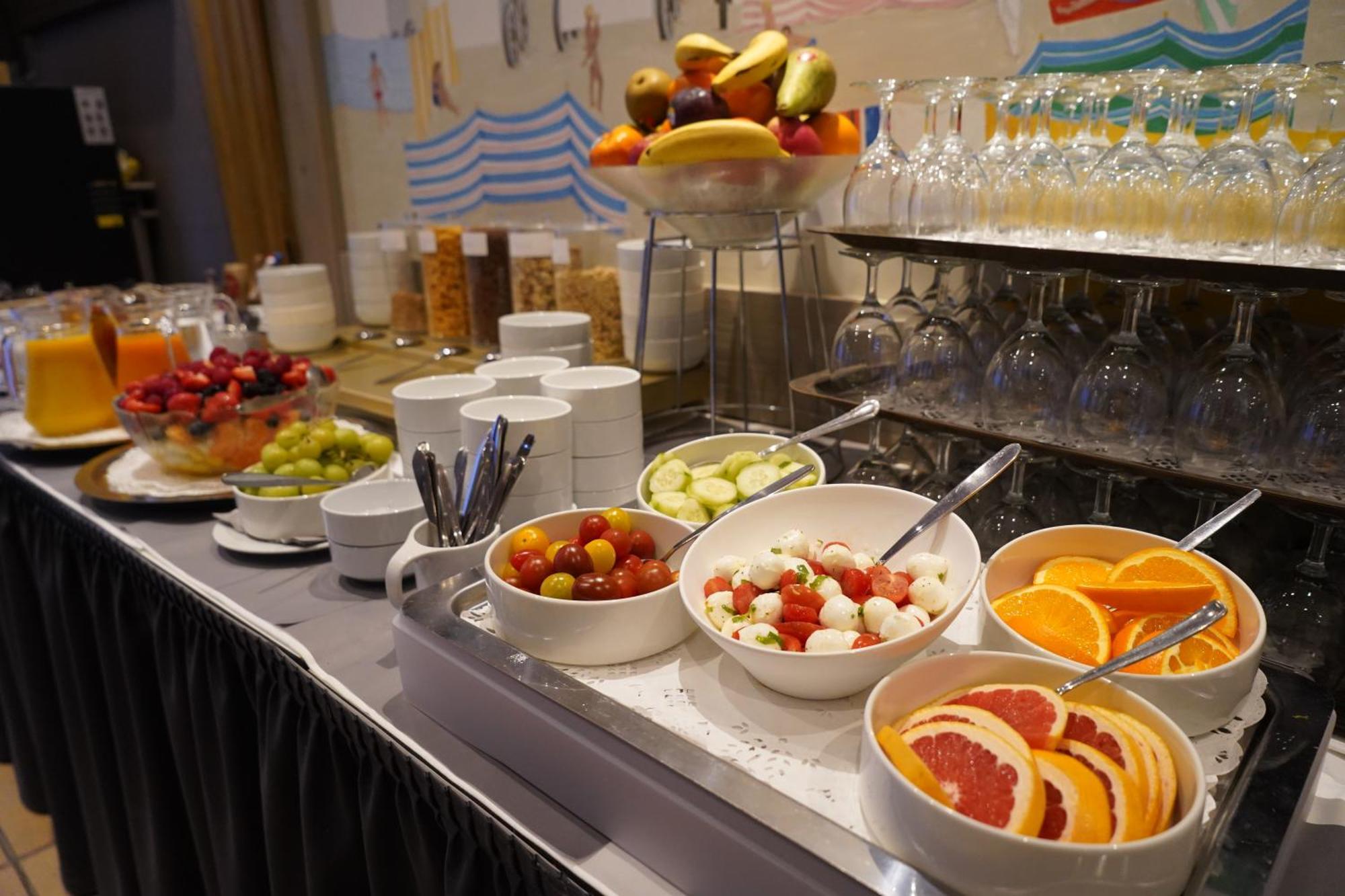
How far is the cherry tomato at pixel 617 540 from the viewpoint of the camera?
84cm

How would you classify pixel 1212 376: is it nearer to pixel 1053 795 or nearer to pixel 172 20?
pixel 1053 795

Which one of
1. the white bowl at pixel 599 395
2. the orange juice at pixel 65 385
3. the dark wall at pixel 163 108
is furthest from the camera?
the dark wall at pixel 163 108

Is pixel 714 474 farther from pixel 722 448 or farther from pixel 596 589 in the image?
pixel 596 589

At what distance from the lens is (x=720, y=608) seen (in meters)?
0.74

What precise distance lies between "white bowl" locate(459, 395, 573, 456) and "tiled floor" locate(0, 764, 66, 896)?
1.39 metres

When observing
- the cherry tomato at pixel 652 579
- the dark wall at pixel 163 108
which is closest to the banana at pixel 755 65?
the cherry tomato at pixel 652 579

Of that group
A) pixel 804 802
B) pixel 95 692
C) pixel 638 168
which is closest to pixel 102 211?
pixel 95 692

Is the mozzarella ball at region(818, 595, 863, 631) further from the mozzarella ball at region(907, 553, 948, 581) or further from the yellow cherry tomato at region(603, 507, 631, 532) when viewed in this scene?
the yellow cherry tomato at region(603, 507, 631, 532)

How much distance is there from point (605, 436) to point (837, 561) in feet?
1.65

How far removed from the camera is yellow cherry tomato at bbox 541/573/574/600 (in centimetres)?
77

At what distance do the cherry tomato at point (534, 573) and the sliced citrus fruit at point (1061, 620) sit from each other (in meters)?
0.38

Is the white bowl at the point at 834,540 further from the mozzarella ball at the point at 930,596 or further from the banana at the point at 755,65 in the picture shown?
the banana at the point at 755,65

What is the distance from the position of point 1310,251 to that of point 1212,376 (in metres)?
0.13

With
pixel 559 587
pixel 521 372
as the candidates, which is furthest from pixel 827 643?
pixel 521 372
